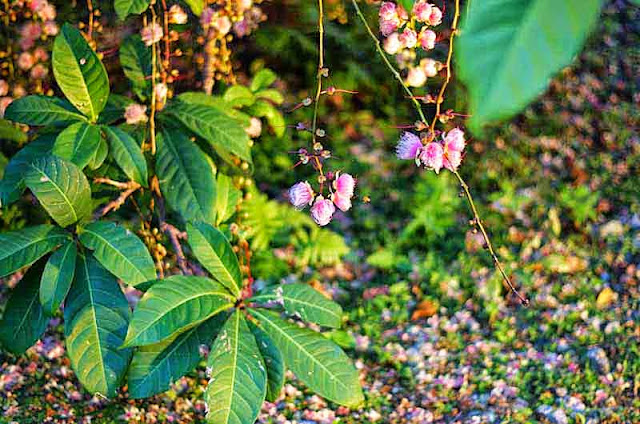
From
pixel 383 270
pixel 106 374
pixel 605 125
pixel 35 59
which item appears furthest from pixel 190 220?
pixel 605 125

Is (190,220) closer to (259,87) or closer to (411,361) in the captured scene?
(259,87)

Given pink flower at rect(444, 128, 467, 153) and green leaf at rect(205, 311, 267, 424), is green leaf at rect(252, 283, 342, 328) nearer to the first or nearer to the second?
green leaf at rect(205, 311, 267, 424)

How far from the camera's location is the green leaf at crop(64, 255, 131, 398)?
1.64 meters

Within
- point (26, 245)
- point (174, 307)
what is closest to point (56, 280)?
point (26, 245)

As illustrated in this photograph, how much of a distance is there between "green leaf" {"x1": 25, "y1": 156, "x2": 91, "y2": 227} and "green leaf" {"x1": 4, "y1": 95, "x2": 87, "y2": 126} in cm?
20

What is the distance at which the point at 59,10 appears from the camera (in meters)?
2.79

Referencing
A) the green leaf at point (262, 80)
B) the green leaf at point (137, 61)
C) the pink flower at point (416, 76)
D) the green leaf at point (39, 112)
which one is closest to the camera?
the pink flower at point (416, 76)

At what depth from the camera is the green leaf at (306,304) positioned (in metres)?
1.80

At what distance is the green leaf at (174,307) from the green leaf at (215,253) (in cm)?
2

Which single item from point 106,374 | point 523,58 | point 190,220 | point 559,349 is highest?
point 523,58

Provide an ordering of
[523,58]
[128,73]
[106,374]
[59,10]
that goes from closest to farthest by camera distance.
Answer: [523,58], [106,374], [128,73], [59,10]

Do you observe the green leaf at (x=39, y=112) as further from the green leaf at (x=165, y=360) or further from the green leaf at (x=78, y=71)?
the green leaf at (x=165, y=360)

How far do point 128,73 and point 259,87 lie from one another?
437mm

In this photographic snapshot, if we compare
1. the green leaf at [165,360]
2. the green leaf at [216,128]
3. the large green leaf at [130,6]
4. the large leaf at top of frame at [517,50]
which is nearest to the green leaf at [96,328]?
the green leaf at [165,360]
